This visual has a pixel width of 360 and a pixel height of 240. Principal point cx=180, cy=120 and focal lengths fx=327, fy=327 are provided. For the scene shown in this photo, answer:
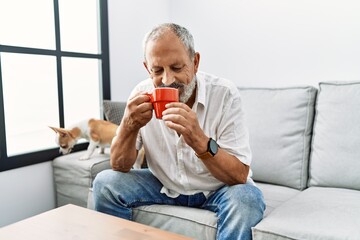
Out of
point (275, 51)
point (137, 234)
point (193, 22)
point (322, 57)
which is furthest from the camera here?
point (193, 22)

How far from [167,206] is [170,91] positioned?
1.68 ft

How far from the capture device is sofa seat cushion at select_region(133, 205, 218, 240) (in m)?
1.16

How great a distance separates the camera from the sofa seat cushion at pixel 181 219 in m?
1.16

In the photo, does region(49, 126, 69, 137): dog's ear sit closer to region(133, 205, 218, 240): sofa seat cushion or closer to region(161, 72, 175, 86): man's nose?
region(133, 205, 218, 240): sofa seat cushion

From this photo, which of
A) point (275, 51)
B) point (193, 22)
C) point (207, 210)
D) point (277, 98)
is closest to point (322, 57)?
point (275, 51)

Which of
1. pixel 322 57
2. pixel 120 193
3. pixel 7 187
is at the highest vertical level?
pixel 322 57

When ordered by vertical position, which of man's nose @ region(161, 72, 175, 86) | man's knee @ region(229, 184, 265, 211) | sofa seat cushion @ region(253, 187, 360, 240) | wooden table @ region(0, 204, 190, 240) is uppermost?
man's nose @ region(161, 72, 175, 86)

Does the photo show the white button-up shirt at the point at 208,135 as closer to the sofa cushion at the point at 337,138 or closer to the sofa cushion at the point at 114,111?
the sofa cushion at the point at 337,138

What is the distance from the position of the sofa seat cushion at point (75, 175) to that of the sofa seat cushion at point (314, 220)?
97 cm

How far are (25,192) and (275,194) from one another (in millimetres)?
1345

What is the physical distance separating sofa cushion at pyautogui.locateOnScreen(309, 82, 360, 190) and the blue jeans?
0.62 meters

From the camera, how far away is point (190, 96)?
4.21ft

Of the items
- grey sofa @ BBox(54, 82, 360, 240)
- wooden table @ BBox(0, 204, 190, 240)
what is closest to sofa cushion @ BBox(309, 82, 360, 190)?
grey sofa @ BBox(54, 82, 360, 240)

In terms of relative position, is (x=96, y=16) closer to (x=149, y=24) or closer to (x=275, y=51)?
(x=149, y=24)
